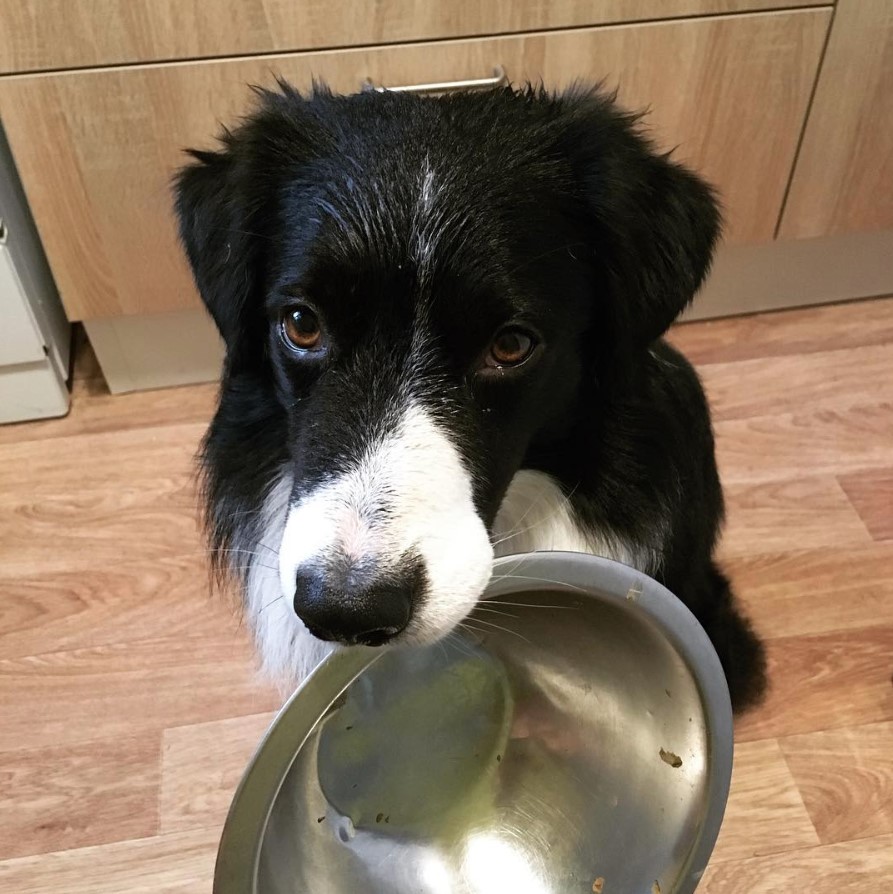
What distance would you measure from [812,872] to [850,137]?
1.29 meters

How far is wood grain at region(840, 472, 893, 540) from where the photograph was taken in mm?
1657

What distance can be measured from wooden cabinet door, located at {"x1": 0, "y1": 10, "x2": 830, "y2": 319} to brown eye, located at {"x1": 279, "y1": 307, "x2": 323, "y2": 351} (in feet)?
2.63

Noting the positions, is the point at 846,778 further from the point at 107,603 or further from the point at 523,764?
the point at 107,603

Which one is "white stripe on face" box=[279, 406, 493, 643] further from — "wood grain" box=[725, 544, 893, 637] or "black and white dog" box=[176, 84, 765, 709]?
"wood grain" box=[725, 544, 893, 637]

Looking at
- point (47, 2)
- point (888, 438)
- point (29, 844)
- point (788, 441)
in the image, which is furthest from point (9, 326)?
point (888, 438)

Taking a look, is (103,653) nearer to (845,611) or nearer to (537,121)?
(537,121)

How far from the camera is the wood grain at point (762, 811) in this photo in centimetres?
128

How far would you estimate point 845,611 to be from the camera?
154 cm

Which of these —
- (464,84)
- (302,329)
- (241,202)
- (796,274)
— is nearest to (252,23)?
(464,84)

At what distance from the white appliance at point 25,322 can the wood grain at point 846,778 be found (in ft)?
4.81

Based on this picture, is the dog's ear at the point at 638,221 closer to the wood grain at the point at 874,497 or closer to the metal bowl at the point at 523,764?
the metal bowl at the point at 523,764

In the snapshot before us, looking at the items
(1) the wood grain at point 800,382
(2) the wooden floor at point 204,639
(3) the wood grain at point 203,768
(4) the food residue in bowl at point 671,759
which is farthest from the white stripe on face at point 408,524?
(1) the wood grain at point 800,382

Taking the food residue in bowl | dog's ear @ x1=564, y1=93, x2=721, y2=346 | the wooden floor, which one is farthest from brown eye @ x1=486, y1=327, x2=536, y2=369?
the wooden floor

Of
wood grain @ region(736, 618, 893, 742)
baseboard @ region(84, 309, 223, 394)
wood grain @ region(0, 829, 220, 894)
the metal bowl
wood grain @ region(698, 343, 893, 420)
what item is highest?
the metal bowl
